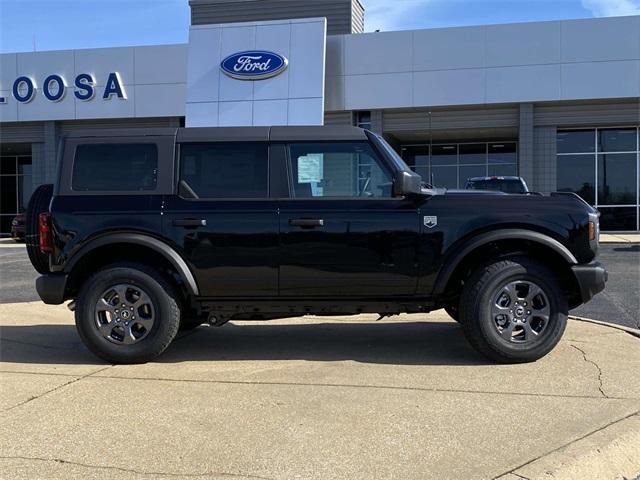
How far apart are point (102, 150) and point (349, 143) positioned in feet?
7.14

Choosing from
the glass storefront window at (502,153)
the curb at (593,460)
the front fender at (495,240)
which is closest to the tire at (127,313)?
the front fender at (495,240)

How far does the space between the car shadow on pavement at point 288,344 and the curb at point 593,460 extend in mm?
1756

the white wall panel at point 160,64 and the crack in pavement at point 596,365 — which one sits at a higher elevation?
the white wall panel at point 160,64

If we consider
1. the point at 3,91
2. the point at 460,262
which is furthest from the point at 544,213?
the point at 3,91

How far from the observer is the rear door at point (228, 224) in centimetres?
532

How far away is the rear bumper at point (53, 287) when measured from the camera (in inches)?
213

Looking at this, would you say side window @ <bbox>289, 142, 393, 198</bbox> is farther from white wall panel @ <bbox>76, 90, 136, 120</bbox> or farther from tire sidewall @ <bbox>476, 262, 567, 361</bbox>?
white wall panel @ <bbox>76, 90, 136, 120</bbox>

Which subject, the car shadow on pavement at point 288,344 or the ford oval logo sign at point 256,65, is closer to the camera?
the car shadow on pavement at point 288,344

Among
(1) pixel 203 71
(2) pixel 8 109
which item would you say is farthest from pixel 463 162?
(2) pixel 8 109

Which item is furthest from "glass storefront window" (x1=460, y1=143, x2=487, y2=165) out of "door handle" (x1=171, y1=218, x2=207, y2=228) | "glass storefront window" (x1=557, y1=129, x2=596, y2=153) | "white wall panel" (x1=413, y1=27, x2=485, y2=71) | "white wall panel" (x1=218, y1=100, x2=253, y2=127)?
"door handle" (x1=171, y1=218, x2=207, y2=228)

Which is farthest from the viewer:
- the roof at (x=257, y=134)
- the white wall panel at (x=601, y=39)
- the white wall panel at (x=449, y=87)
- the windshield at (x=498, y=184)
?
the white wall panel at (x=449, y=87)

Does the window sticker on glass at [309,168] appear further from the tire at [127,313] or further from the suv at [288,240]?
the tire at [127,313]

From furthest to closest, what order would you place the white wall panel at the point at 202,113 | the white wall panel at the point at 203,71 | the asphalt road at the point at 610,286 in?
the white wall panel at the point at 203,71 < the white wall panel at the point at 202,113 < the asphalt road at the point at 610,286

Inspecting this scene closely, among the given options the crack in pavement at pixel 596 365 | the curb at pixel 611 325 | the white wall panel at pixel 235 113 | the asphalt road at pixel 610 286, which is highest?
the white wall panel at pixel 235 113
